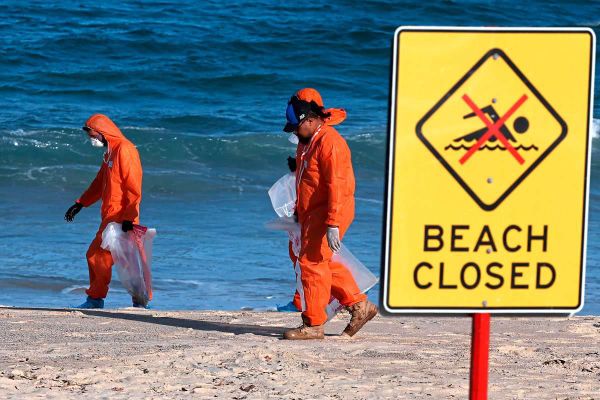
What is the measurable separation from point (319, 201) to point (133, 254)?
93.4 inches

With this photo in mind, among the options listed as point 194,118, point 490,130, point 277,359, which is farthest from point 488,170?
point 194,118

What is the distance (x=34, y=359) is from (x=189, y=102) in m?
17.3

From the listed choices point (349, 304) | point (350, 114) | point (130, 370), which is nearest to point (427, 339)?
point (349, 304)

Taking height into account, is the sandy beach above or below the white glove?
below

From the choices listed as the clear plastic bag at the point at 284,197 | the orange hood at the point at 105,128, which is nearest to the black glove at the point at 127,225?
the orange hood at the point at 105,128

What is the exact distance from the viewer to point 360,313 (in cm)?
757

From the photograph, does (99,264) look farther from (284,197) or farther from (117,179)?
(284,197)

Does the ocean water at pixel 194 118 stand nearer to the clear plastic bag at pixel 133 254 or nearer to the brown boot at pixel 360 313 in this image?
the clear plastic bag at pixel 133 254

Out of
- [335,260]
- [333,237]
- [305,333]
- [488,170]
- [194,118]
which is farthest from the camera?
[194,118]

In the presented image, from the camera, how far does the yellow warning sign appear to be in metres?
2.97

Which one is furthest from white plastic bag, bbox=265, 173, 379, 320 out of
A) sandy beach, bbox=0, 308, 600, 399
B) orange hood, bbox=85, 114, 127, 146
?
orange hood, bbox=85, 114, 127, 146

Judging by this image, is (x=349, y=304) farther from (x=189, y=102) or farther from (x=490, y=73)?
(x=189, y=102)

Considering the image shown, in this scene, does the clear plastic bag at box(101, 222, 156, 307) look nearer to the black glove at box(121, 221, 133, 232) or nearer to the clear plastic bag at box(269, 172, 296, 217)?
the black glove at box(121, 221, 133, 232)

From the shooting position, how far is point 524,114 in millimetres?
2994
